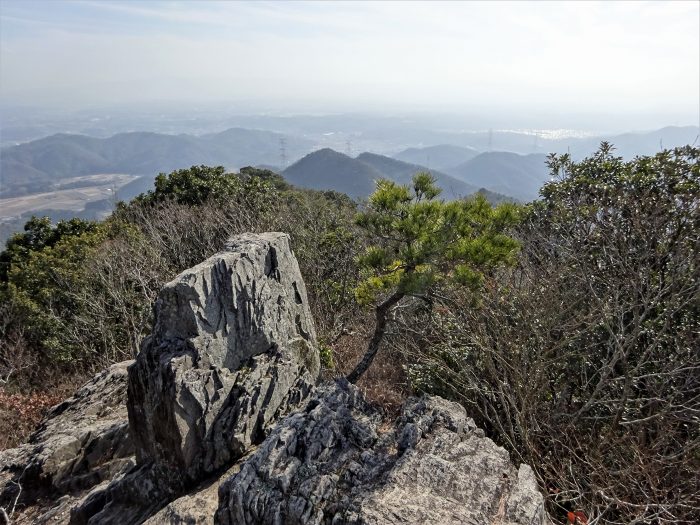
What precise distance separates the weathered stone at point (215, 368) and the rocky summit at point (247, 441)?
18 mm

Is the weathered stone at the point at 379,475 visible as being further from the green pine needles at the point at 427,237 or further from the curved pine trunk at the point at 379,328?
the curved pine trunk at the point at 379,328

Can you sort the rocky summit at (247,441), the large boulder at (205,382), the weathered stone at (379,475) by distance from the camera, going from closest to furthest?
1. the weathered stone at (379,475)
2. the rocky summit at (247,441)
3. the large boulder at (205,382)

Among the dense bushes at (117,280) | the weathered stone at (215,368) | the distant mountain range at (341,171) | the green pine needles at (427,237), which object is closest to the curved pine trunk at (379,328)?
the green pine needles at (427,237)

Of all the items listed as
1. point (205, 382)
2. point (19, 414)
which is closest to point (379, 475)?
point (205, 382)

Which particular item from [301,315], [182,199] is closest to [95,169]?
[182,199]

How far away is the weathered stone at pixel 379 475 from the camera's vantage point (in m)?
3.34

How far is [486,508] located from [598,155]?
7.38m

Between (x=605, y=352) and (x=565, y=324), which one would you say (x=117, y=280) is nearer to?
(x=565, y=324)

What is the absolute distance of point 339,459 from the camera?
4043 mm

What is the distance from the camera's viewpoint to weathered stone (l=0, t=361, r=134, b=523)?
634 cm

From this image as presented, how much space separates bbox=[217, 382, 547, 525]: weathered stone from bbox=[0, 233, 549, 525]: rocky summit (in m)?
0.01

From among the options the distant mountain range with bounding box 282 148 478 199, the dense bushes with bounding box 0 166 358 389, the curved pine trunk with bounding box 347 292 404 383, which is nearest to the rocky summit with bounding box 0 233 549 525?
the curved pine trunk with bounding box 347 292 404 383

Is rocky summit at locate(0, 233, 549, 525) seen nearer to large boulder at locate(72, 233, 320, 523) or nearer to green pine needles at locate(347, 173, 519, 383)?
large boulder at locate(72, 233, 320, 523)

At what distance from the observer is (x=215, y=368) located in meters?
5.46
